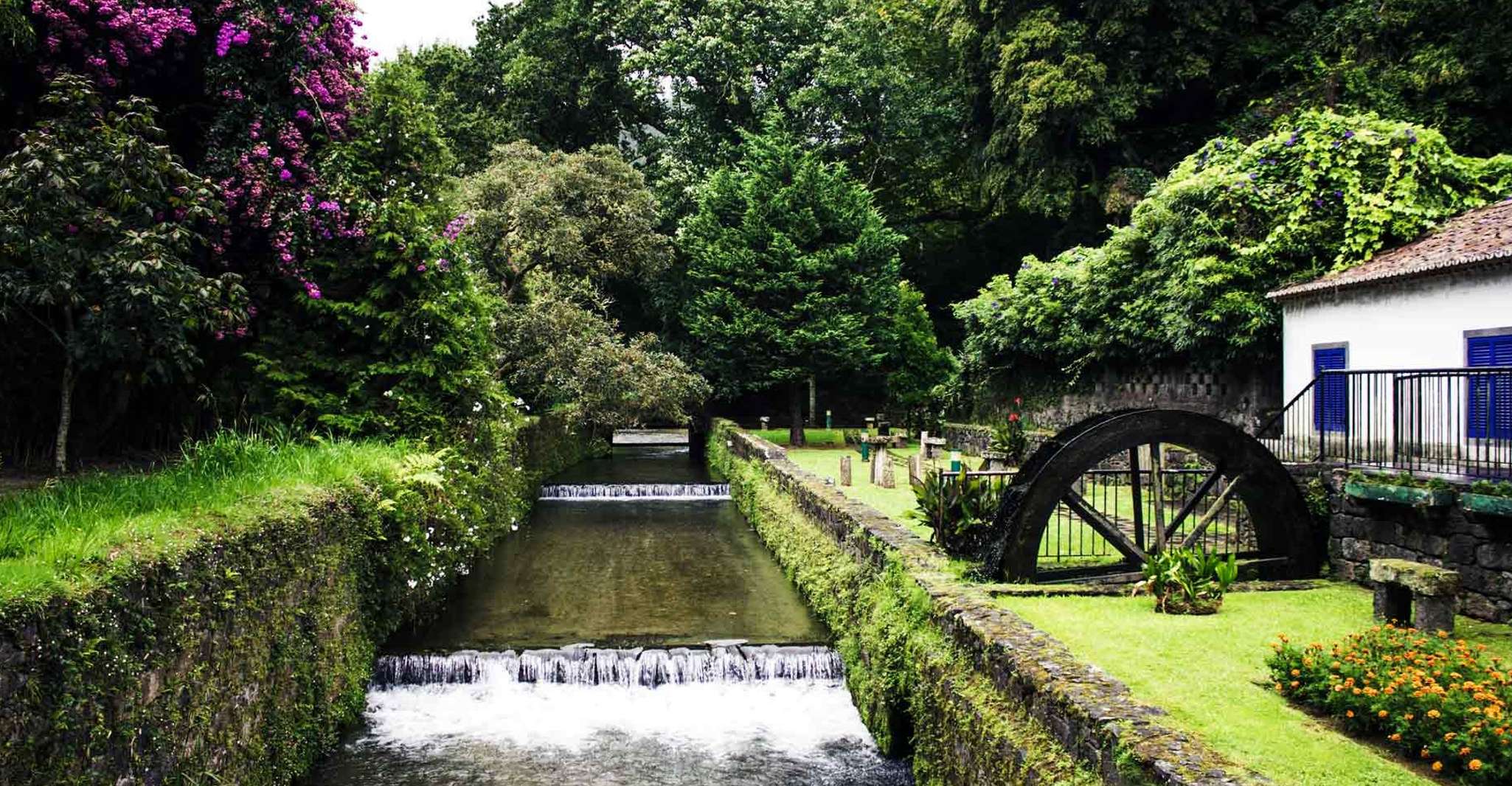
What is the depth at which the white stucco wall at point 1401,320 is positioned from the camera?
12492 millimetres

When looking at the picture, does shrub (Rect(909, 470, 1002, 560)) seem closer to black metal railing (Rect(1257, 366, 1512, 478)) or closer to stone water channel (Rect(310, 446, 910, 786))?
stone water channel (Rect(310, 446, 910, 786))

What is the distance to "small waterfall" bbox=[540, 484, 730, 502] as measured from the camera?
2555cm

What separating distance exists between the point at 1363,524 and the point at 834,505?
629 cm

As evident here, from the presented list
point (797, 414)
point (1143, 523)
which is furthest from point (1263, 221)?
point (797, 414)

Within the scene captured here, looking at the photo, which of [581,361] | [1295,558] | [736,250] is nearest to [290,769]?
[1295,558]

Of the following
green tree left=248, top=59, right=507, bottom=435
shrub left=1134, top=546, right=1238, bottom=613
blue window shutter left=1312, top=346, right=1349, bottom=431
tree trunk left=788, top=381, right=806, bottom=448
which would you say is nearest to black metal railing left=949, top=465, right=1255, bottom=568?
shrub left=1134, top=546, right=1238, bottom=613

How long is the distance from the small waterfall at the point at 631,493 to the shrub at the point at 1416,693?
63.5 feet

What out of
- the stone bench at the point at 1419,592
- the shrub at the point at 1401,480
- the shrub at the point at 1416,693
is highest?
the shrub at the point at 1401,480

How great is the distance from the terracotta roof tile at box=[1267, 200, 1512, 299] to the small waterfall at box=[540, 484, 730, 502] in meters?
14.4

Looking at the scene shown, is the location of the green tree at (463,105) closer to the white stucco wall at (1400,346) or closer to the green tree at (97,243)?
the green tree at (97,243)

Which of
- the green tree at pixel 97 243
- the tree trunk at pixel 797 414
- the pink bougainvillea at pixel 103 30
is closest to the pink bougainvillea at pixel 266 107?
the pink bougainvillea at pixel 103 30

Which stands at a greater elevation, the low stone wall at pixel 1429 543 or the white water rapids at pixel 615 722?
the low stone wall at pixel 1429 543

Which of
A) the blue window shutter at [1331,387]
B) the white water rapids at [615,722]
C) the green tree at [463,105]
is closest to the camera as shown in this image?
the white water rapids at [615,722]

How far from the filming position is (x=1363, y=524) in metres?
10.3
